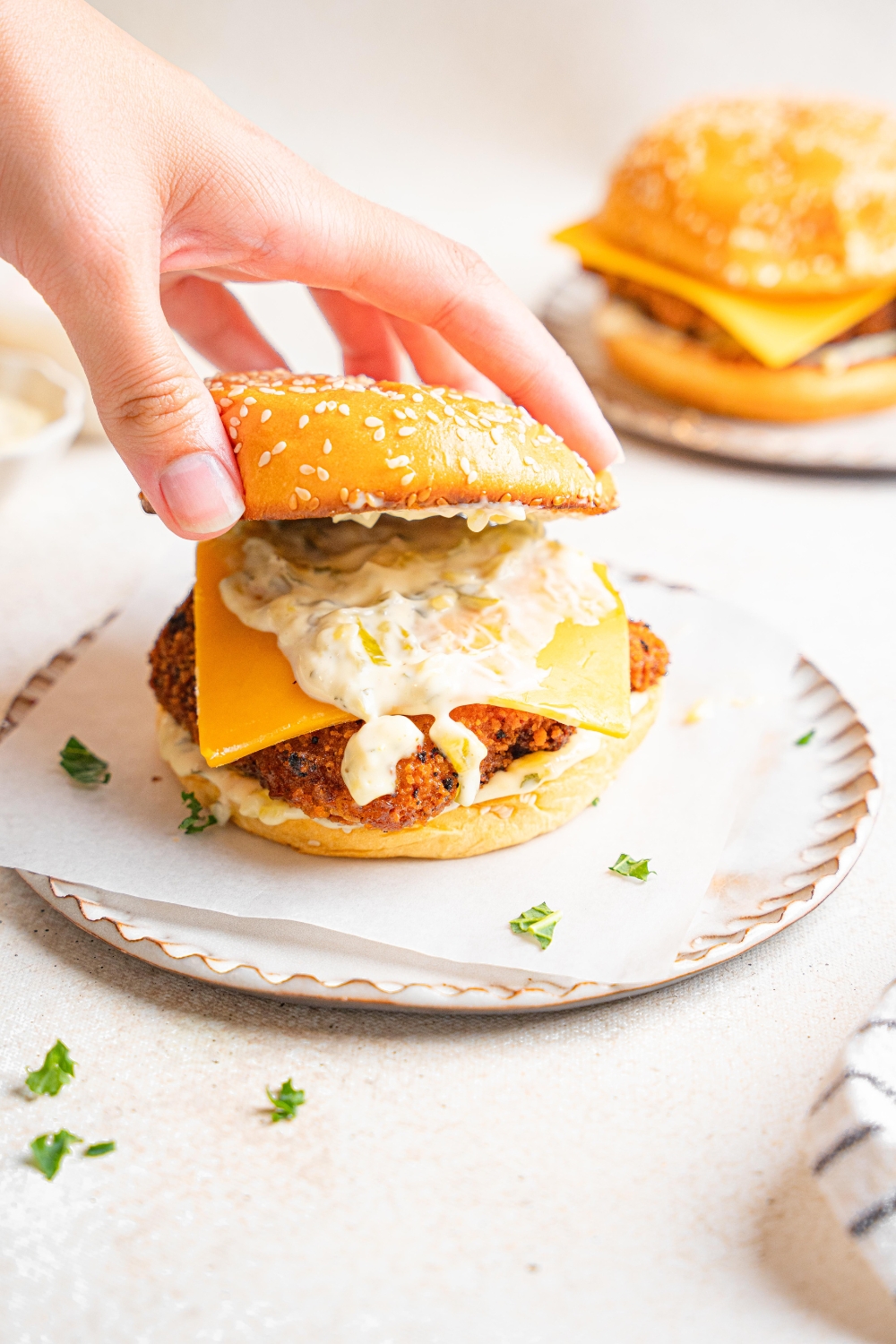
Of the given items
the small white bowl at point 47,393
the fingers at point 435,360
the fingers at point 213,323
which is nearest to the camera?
the fingers at point 435,360

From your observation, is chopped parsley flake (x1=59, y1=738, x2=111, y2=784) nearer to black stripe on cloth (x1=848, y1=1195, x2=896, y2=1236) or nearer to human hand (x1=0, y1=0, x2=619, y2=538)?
human hand (x1=0, y1=0, x2=619, y2=538)

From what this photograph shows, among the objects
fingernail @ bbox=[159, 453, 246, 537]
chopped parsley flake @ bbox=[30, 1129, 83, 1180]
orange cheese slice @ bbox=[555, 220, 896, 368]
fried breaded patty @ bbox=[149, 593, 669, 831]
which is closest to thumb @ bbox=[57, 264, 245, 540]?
fingernail @ bbox=[159, 453, 246, 537]

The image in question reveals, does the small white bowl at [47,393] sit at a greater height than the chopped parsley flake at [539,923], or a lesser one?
lesser

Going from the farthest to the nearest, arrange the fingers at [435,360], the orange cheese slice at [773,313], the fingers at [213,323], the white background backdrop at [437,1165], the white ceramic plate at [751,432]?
the white ceramic plate at [751,432] < the orange cheese slice at [773,313] < the fingers at [213,323] < the fingers at [435,360] < the white background backdrop at [437,1165]

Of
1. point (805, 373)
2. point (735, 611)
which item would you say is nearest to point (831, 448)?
point (805, 373)

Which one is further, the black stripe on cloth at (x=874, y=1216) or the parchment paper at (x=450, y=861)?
the parchment paper at (x=450, y=861)

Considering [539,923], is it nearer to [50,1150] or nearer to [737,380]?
[50,1150]

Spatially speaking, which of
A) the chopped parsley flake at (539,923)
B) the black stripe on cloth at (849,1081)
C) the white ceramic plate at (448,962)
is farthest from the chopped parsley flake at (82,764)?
the black stripe on cloth at (849,1081)

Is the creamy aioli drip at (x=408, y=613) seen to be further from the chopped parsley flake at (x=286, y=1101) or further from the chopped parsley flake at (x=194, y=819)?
the chopped parsley flake at (x=286, y=1101)

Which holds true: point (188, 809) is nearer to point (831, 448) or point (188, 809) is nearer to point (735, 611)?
point (735, 611)
